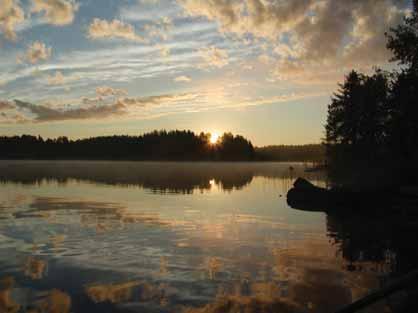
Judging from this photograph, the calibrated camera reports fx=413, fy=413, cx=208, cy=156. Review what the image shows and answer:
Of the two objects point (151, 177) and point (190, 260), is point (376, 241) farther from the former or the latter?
point (151, 177)

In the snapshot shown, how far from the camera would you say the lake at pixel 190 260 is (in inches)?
401

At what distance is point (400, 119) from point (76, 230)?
25.7 m

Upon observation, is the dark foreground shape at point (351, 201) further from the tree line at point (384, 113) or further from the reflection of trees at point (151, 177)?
the reflection of trees at point (151, 177)

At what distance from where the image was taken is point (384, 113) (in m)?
42.4

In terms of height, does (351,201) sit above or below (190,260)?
above

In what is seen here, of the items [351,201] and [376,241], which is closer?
[376,241]

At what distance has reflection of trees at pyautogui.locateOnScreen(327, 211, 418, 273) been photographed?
14.3 metres

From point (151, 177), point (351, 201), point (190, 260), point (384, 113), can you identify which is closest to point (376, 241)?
point (190, 260)

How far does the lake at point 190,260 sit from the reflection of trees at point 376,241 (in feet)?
0.14

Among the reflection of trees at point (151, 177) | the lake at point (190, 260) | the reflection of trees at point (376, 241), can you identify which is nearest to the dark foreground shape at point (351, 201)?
the reflection of trees at point (376, 241)

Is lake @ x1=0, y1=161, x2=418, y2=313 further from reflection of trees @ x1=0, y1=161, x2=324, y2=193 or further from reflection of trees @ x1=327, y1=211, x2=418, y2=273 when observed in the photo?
reflection of trees @ x1=0, y1=161, x2=324, y2=193

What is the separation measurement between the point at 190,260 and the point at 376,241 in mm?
9194

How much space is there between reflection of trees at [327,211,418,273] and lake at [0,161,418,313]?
1.7 inches

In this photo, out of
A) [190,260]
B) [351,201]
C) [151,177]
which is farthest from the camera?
[151,177]
